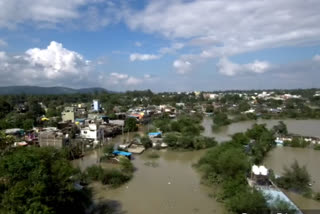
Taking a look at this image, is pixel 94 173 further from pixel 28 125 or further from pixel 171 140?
pixel 28 125

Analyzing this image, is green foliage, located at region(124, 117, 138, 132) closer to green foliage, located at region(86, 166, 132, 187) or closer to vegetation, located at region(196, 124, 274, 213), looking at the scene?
vegetation, located at region(196, 124, 274, 213)

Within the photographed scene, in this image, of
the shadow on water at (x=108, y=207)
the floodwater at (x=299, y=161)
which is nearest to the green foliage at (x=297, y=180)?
the floodwater at (x=299, y=161)

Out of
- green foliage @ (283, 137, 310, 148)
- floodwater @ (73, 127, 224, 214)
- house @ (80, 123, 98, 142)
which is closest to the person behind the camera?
floodwater @ (73, 127, 224, 214)

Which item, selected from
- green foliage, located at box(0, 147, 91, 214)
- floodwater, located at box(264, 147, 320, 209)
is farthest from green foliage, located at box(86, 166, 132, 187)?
floodwater, located at box(264, 147, 320, 209)

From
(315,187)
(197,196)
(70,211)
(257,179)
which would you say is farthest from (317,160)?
(70,211)

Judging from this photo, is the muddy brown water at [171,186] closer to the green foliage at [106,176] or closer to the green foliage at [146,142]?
the green foliage at [106,176]

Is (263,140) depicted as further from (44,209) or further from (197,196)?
(44,209)

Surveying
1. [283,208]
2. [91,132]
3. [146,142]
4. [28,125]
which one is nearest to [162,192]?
[283,208]
